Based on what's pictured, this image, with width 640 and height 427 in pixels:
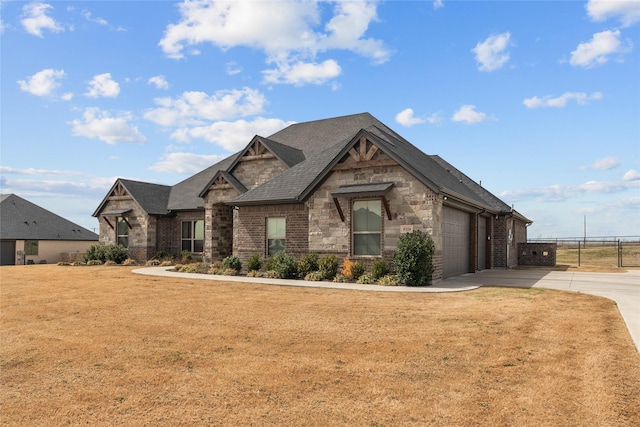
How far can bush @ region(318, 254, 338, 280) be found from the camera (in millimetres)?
17859

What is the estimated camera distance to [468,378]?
19.3ft

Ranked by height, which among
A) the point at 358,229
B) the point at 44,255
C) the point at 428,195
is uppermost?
the point at 428,195

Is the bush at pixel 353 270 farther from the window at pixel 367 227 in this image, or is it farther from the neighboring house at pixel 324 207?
the window at pixel 367 227

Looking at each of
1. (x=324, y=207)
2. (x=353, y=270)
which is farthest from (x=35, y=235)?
(x=353, y=270)

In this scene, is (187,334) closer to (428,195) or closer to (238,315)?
(238,315)

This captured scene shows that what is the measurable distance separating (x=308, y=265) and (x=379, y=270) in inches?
129

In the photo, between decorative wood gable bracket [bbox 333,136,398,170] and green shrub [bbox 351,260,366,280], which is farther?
decorative wood gable bracket [bbox 333,136,398,170]

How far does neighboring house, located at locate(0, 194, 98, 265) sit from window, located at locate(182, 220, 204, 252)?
10.8 metres

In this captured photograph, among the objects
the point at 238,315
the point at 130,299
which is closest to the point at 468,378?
the point at 238,315

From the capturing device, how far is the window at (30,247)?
34.7 metres

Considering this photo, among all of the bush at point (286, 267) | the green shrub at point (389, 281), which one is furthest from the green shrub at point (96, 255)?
the green shrub at point (389, 281)

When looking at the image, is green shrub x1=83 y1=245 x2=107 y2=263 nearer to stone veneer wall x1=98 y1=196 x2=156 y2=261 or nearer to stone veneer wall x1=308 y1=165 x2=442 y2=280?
stone veneer wall x1=98 y1=196 x2=156 y2=261

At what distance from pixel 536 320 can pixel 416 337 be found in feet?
10.9

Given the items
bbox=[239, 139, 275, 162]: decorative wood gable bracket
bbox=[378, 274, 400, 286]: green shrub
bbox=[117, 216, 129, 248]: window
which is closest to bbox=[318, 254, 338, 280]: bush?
bbox=[378, 274, 400, 286]: green shrub
